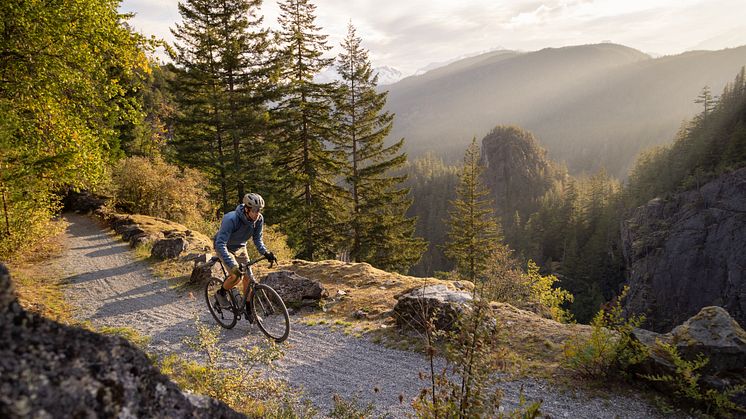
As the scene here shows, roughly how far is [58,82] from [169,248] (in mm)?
6360

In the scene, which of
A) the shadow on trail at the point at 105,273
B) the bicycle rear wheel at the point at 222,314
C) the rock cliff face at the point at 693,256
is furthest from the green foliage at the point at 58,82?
the rock cliff face at the point at 693,256

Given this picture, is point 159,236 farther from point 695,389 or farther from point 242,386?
point 695,389

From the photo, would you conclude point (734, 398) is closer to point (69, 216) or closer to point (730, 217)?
point (69, 216)

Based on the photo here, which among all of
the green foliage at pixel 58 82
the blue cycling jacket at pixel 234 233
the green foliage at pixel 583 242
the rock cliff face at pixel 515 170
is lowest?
the green foliage at pixel 583 242

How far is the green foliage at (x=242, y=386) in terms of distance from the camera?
4.50m

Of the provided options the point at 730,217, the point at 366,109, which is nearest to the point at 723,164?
the point at 730,217

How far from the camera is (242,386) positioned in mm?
4930

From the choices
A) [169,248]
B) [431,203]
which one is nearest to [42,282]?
[169,248]

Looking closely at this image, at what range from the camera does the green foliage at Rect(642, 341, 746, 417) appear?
4.71 metres

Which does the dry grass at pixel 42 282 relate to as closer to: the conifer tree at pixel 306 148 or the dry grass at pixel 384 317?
the dry grass at pixel 384 317

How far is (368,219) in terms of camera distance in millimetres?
23406

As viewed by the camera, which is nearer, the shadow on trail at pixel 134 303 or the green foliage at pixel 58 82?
the green foliage at pixel 58 82

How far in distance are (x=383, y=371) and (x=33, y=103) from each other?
9319mm

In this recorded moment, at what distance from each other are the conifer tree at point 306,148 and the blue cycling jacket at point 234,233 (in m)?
14.4
